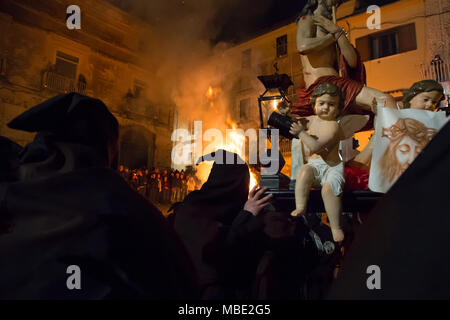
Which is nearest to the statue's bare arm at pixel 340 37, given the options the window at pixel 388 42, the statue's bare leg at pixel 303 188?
the statue's bare leg at pixel 303 188

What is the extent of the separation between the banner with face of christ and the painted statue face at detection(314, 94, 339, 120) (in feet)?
1.61

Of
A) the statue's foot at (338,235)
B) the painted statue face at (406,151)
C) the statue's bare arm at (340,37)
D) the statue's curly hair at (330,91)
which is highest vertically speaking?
the statue's bare arm at (340,37)

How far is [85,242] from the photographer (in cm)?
128

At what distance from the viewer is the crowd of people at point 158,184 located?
15.6m

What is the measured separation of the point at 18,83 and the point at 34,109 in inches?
736

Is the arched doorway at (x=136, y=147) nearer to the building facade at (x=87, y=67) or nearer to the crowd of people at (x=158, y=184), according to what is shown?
the building facade at (x=87, y=67)

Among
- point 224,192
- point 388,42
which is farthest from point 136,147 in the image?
point 224,192

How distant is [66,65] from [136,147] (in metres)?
7.26


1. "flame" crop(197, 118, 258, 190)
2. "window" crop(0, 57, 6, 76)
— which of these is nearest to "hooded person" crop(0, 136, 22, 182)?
"window" crop(0, 57, 6, 76)

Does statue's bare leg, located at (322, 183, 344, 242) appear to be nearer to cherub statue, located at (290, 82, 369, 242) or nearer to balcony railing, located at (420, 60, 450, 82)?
cherub statue, located at (290, 82, 369, 242)

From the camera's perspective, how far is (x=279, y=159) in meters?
3.40

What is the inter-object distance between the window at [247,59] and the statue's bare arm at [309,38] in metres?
20.1
